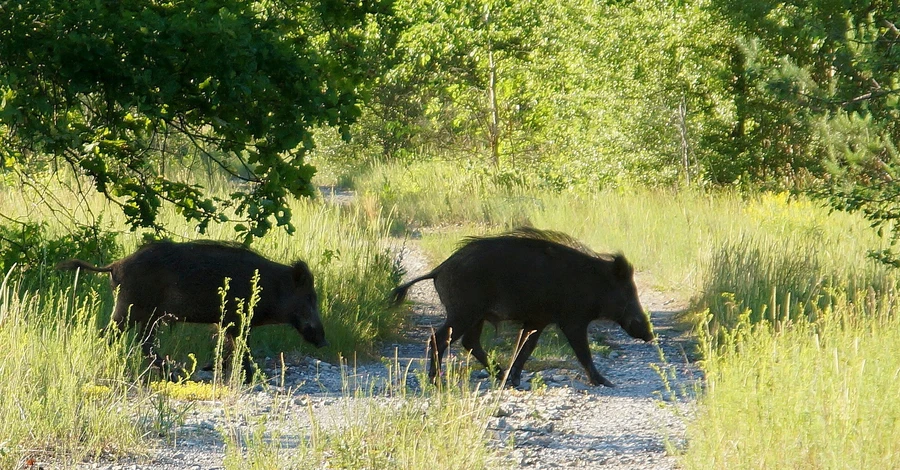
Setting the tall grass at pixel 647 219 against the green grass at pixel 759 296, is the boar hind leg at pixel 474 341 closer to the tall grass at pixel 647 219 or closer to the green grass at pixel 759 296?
the green grass at pixel 759 296

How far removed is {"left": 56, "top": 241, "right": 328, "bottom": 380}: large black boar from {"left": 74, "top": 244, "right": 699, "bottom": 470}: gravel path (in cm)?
59

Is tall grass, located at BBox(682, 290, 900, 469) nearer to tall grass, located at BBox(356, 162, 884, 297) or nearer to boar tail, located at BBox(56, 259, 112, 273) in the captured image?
boar tail, located at BBox(56, 259, 112, 273)

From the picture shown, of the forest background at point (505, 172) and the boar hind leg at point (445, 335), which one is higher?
the forest background at point (505, 172)

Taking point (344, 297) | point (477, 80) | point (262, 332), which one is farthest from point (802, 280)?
point (477, 80)

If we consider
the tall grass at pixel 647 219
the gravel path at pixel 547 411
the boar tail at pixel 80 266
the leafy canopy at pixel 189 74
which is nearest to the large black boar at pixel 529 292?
the gravel path at pixel 547 411

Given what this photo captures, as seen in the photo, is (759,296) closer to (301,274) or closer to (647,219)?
(301,274)

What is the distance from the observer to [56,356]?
19.9ft

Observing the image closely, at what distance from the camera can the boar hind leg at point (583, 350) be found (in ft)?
26.9

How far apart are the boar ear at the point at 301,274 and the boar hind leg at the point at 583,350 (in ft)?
6.23

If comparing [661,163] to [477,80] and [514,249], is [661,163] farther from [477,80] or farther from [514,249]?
[514,249]

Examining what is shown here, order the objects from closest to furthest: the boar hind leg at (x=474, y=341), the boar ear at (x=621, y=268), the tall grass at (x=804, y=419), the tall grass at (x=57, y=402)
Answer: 1. the tall grass at (x=804, y=419)
2. the tall grass at (x=57, y=402)
3. the boar hind leg at (x=474, y=341)
4. the boar ear at (x=621, y=268)

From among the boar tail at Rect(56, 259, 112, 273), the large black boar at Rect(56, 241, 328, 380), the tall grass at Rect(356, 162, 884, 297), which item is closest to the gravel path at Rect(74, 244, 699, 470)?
the large black boar at Rect(56, 241, 328, 380)

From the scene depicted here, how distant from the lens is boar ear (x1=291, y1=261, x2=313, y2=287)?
26.6 ft

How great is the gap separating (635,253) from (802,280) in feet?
13.8
